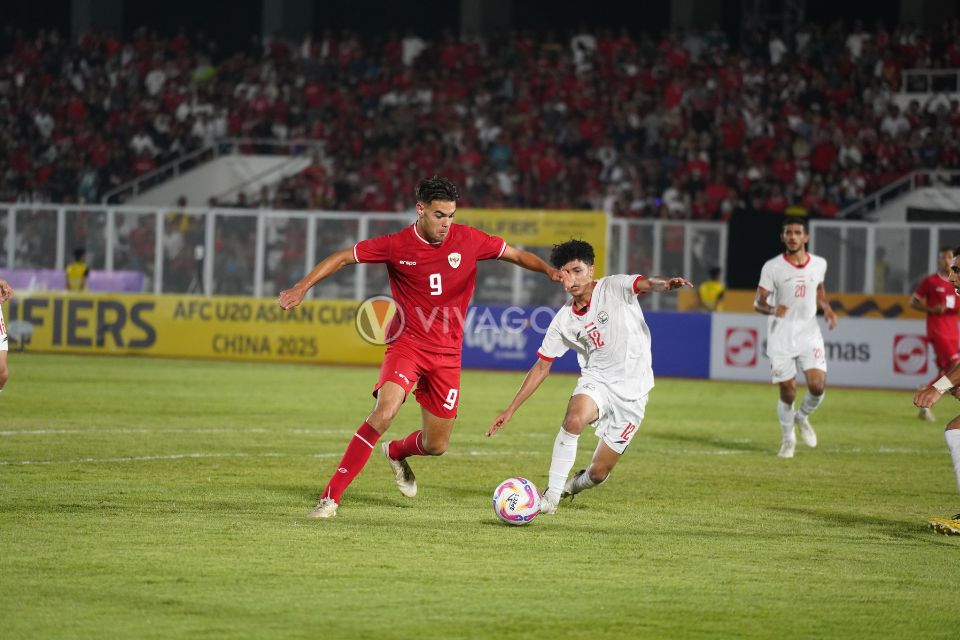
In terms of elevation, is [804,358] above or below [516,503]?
above

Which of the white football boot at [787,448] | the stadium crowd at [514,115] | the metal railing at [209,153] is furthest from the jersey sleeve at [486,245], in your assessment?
the metal railing at [209,153]

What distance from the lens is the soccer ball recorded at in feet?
30.3

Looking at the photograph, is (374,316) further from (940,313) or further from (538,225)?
(940,313)

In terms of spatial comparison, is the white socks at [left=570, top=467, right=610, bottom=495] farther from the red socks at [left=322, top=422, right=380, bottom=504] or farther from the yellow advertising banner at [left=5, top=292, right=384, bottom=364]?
the yellow advertising banner at [left=5, top=292, right=384, bottom=364]

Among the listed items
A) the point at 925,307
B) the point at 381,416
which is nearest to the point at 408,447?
the point at 381,416

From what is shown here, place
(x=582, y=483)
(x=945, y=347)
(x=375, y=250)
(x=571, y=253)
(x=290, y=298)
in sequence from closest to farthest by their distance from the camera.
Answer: (x=290, y=298) → (x=571, y=253) → (x=375, y=250) → (x=582, y=483) → (x=945, y=347)

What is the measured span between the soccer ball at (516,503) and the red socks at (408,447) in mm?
1150

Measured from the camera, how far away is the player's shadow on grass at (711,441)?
50.0 feet

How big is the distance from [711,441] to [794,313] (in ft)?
5.82

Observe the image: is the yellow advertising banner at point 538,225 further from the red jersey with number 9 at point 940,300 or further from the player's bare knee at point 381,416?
the player's bare knee at point 381,416

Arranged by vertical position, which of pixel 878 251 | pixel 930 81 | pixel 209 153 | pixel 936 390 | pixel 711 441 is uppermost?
pixel 930 81

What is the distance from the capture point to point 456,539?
874 cm

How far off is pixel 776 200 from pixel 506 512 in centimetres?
2181

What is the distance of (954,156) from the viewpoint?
29.8 m
